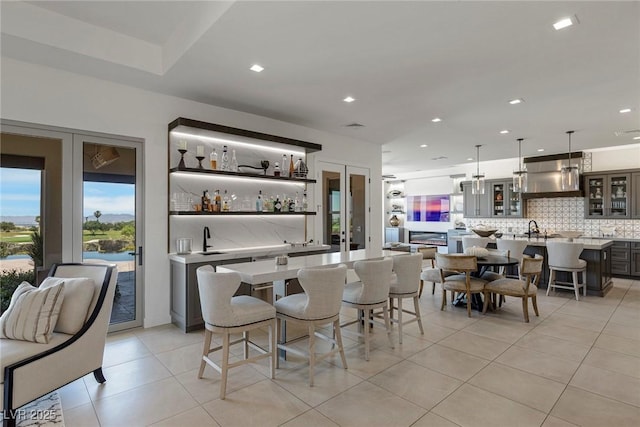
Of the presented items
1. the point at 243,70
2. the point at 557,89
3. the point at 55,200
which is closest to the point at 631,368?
the point at 557,89

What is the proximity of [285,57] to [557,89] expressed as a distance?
337cm

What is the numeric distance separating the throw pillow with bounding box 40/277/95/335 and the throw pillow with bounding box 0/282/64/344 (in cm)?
7

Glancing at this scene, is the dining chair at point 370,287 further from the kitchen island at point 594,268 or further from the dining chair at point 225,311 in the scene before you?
the kitchen island at point 594,268

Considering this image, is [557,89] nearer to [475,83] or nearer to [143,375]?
[475,83]

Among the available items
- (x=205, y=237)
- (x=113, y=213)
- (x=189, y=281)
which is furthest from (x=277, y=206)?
(x=113, y=213)

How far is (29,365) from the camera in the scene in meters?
2.17

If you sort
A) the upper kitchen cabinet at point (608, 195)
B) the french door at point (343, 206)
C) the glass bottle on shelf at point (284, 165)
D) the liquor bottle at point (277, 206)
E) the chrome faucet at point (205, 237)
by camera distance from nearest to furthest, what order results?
the chrome faucet at point (205, 237), the liquor bottle at point (277, 206), the glass bottle on shelf at point (284, 165), the french door at point (343, 206), the upper kitchen cabinet at point (608, 195)

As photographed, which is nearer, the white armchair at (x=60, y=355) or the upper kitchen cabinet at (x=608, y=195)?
the white armchair at (x=60, y=355)

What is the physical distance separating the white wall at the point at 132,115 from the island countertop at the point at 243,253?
0.45 m

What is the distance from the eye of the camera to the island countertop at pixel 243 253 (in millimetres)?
4098

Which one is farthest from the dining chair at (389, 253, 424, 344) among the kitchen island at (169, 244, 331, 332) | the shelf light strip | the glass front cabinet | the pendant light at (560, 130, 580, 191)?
the glass front cabinet

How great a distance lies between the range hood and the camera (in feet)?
25.9

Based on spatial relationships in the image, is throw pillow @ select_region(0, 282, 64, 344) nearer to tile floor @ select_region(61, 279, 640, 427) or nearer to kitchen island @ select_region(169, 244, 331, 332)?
tile floor @ select_region(61, 279, 640, 427)

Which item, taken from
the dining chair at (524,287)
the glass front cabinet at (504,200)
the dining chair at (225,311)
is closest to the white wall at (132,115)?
the dining chair at (225,311)
